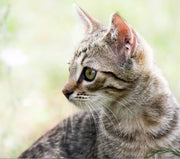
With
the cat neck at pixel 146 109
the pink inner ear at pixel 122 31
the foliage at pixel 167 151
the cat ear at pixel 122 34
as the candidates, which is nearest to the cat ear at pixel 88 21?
the cat ear at pixel 122 34

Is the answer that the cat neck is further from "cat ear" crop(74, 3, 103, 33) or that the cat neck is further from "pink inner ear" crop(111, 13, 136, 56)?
"cat ear" crop(74, 3, 103, 33)

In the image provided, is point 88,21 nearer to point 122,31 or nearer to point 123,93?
Answer: point 122,31

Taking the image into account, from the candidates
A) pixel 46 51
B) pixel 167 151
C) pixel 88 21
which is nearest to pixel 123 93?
pixel 167 151

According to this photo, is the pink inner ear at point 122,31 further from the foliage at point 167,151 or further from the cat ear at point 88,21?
the foliage at point 167,151

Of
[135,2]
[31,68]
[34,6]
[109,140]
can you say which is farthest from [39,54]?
[109,140]

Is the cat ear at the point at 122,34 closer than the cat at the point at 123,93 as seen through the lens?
Yes

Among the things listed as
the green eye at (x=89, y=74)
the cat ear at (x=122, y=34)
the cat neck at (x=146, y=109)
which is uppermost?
the cat ear at (x=122, y=34)

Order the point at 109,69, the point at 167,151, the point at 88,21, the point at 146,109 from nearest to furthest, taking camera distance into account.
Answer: the point at 167,151 → the point at 109,69 → the point at 146,109 → the point at 88,21
